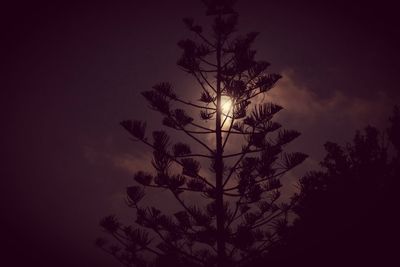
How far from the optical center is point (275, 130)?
A: 4.95m

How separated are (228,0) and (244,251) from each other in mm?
4650

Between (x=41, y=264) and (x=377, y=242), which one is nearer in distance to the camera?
(x=377, y=242)

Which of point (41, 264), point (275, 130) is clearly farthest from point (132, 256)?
point (41, 264)

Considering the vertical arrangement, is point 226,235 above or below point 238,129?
below

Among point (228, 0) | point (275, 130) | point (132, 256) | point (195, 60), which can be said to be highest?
point (228, 0)

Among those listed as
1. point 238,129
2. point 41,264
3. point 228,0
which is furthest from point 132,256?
point 41,264

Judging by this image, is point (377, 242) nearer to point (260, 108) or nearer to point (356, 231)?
point (356, 231)

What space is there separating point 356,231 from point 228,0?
4.74 m

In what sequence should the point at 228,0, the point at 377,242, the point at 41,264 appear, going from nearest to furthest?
1. the point at 377,242
2. the point at 228,0
3. the point at 41,264

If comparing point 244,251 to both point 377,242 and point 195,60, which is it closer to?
point 377,242

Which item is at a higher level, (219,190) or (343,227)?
(219,190)

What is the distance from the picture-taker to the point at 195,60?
514cm

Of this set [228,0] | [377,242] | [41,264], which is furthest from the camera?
[41,264]

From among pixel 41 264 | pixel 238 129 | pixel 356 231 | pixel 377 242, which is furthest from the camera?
pixel 41 264
